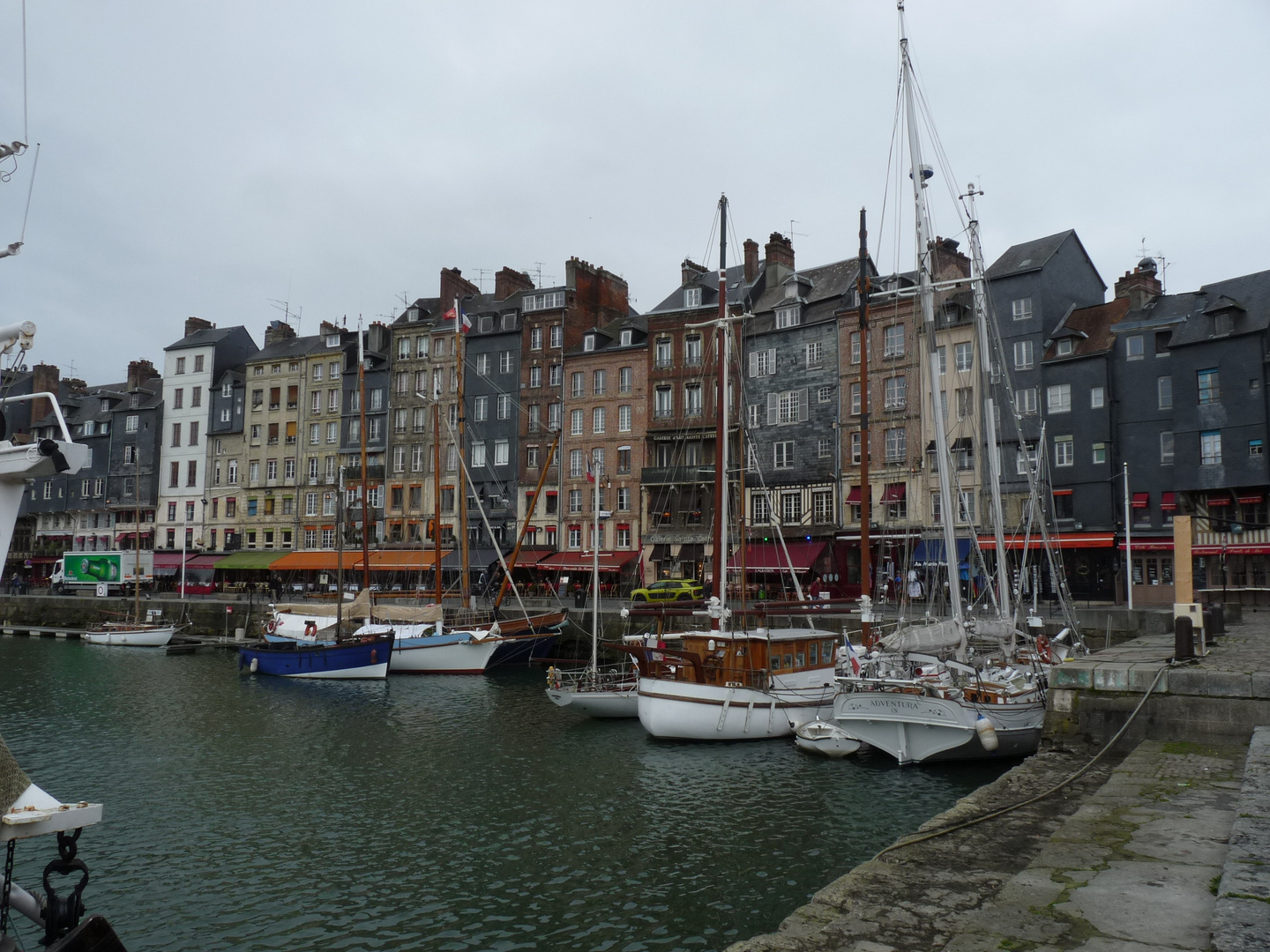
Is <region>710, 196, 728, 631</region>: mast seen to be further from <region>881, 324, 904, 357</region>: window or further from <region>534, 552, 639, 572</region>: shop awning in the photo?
<region>534, 552, 639, 572</region>: shop awning

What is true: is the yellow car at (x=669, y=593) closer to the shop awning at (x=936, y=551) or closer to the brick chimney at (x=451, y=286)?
the shop awning at (x=936, y=551)

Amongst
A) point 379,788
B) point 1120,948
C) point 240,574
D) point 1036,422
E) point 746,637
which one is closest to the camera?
point 1120,948

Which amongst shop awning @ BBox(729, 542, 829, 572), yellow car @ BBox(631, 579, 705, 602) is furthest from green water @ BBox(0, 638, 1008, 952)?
shop awning @ BBox(729, 542, 829, 572)

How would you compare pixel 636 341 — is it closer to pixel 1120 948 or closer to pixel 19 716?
pixel 19 716

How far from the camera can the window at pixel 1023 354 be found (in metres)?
46.7

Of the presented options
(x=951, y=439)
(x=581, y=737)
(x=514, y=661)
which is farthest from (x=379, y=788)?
(x=951, y=439)

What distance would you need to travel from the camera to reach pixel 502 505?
200 feet

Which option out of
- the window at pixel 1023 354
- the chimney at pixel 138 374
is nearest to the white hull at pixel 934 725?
the window at pixel 1023 354

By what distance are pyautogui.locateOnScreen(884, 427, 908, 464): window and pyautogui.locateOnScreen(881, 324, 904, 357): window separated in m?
3.99

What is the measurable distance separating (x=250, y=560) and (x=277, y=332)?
19783 mm

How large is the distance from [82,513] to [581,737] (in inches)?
2700

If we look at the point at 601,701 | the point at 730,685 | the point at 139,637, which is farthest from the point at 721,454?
the point at 139,637

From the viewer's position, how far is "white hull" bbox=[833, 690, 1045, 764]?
66.9ft

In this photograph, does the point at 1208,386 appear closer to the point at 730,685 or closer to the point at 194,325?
the point at 730,685
